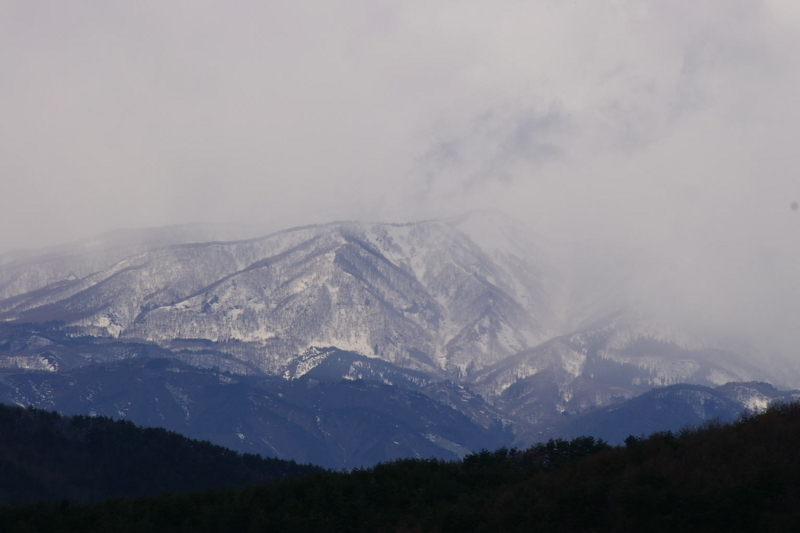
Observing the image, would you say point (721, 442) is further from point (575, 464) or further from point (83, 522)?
point (83, 522)

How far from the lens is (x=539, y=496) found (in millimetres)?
79375

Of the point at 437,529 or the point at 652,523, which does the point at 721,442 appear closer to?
the point at 652,523

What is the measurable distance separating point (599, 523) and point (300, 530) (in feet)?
89.5

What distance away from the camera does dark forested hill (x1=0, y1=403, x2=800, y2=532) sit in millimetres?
70125

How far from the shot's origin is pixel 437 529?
262ft

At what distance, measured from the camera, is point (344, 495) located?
3713 inches

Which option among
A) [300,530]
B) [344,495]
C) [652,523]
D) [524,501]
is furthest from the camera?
[344,495]

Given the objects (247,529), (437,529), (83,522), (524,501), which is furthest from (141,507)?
(524,501)

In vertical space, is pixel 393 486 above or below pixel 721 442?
below

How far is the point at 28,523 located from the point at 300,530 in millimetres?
25166

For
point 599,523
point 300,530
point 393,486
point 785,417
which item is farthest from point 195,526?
point 785,417

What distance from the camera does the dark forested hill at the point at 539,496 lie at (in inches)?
2761

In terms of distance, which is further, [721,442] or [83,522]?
[83,522]

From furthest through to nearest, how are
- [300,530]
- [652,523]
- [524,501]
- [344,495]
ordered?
[344,495] < [300,530] < [524,501] < [652,523]
